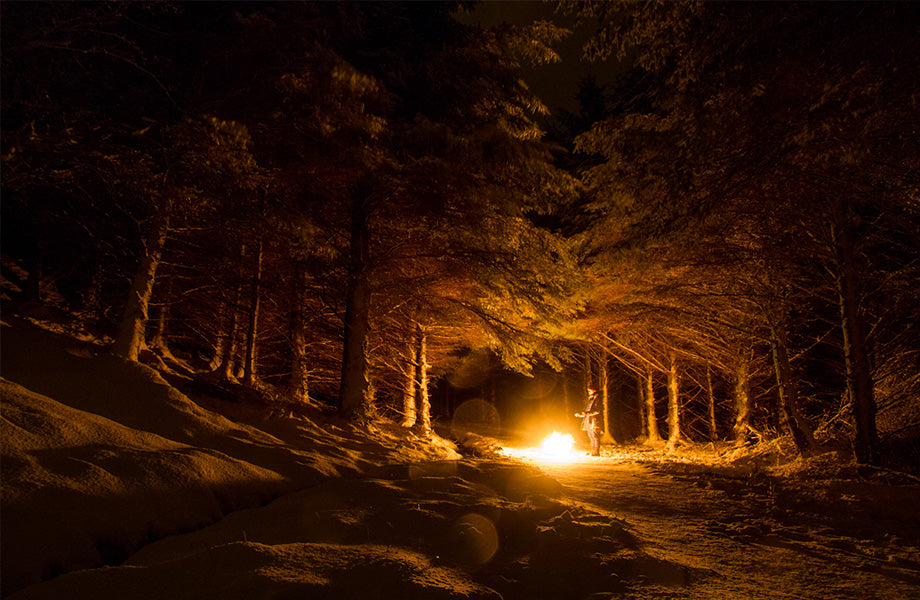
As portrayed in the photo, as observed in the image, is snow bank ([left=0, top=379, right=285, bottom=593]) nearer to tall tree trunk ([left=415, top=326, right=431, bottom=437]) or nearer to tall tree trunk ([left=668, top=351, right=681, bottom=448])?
tall tree trunk ([left=415, top=326, right=431, bottom=437])

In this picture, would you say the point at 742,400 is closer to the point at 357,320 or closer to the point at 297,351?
the point at 357,320

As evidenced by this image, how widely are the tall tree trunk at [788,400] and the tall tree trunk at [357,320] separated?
8027mm

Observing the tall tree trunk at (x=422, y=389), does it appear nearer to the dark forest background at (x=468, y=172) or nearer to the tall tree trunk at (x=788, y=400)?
the dark forest background at (x=468, y=172)

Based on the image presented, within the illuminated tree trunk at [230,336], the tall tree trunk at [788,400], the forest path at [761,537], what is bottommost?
the forest path at [761,537]

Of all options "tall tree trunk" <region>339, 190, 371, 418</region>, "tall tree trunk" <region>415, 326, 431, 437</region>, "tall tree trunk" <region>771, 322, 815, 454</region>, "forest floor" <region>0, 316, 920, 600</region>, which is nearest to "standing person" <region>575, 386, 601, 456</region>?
"tall tree trunk" <region>415, 326, 431, 437</region>

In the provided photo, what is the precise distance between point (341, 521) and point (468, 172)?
650cm

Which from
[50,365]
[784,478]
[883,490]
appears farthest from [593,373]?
[50,365]

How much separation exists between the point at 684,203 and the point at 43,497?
21.9 feet

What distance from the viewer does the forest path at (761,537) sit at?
3064 mm

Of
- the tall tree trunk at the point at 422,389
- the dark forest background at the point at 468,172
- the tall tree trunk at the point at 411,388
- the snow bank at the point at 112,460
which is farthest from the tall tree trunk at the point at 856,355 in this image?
the tall tree trunk at the point at 411,388

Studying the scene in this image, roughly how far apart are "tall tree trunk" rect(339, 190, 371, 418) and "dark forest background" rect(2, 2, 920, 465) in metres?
0.05

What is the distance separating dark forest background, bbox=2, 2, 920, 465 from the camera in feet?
17.3

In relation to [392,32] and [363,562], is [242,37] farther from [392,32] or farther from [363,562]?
[363,562]

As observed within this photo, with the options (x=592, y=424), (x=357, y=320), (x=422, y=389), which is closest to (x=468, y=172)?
(x=357, y=320)
